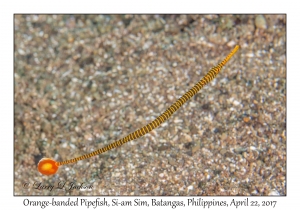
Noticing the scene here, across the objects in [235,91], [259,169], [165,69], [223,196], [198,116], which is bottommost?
[223,196]

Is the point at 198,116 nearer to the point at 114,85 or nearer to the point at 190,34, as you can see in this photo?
the point at 114,85

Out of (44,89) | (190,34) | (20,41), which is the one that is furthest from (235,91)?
(20,41)

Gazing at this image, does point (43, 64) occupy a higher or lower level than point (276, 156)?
higher

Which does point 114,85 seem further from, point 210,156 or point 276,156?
point 276,156

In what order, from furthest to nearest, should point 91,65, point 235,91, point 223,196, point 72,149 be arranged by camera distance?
point 91,65 → point 235,91 → point 72,149 → point 223,196

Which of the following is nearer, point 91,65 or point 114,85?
point 114,85

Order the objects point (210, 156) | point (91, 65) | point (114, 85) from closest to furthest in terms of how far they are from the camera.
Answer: point (210, 156) < point (114, 85) < point (91, 65)

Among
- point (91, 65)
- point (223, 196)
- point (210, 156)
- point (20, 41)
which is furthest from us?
point (20, 41)

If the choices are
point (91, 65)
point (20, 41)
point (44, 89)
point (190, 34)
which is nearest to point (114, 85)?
point (91, 65)

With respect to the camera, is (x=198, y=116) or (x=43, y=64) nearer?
(x=198, y=116)
